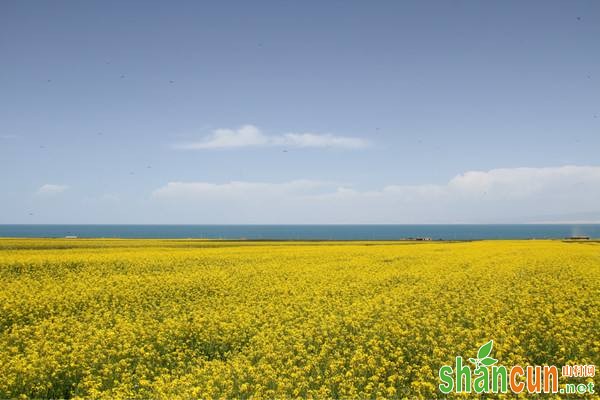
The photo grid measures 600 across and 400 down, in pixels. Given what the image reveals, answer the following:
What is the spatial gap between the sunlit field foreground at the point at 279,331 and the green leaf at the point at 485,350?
19cm

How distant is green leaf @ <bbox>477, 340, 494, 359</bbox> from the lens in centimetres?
934

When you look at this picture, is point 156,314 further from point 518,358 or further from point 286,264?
point 286,264

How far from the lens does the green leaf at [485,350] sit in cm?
934

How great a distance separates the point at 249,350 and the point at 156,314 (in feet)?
18.0

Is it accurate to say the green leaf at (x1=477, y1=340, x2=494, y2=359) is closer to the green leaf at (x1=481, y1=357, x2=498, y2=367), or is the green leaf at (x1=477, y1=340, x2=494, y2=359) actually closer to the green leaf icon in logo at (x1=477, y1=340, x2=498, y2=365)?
the green leaf icon in logo at (x1=477, y1=340, x2=498, y2=365)

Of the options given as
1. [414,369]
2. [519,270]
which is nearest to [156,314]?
[414,369]

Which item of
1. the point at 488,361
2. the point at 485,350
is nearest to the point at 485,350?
the point at 485,350

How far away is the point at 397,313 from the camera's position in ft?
41.8
